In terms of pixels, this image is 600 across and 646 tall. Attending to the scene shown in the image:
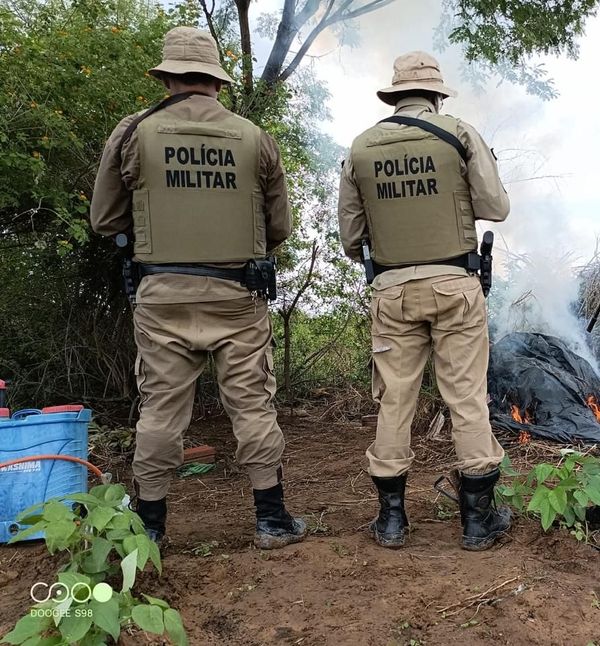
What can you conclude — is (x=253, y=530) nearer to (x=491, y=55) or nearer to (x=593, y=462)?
(x=593, y=462)

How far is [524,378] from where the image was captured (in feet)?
15.3

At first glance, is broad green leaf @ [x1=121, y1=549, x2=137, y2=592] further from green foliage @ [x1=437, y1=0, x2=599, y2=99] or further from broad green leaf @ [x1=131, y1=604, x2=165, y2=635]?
green foliage @ [x1=437, y1=0, x2=599, y2=99]

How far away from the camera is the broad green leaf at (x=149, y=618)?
1510 millimetres

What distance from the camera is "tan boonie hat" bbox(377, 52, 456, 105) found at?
2783 millimetres

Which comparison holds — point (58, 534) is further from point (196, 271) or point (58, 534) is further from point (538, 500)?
point (538, 500)

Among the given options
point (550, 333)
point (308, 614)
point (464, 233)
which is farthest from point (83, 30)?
point (550, 333)

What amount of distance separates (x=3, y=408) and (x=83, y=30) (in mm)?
2708

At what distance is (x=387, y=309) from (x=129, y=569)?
1.57 m

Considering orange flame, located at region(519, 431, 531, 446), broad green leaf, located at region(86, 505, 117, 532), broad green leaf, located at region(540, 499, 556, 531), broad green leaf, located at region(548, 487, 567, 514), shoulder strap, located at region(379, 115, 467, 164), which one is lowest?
orange flame, located at region(519, 431, 531, 446)

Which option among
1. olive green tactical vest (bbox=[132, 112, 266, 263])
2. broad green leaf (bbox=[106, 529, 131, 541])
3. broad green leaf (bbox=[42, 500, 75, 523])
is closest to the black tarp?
olive green tactical vest (bbox=[132, 112, 266, 263])

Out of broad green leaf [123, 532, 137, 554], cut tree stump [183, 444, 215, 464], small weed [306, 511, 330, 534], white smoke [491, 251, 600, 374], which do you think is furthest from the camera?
white smoke [491, 251, 600, 374]

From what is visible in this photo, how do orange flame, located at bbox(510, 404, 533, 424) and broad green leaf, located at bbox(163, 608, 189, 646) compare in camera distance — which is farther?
orange flame, located at bbox(510, 404, 533, 424)

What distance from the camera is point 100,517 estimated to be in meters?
1.82

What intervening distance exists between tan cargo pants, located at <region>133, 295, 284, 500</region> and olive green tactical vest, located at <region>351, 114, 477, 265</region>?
0.72m
